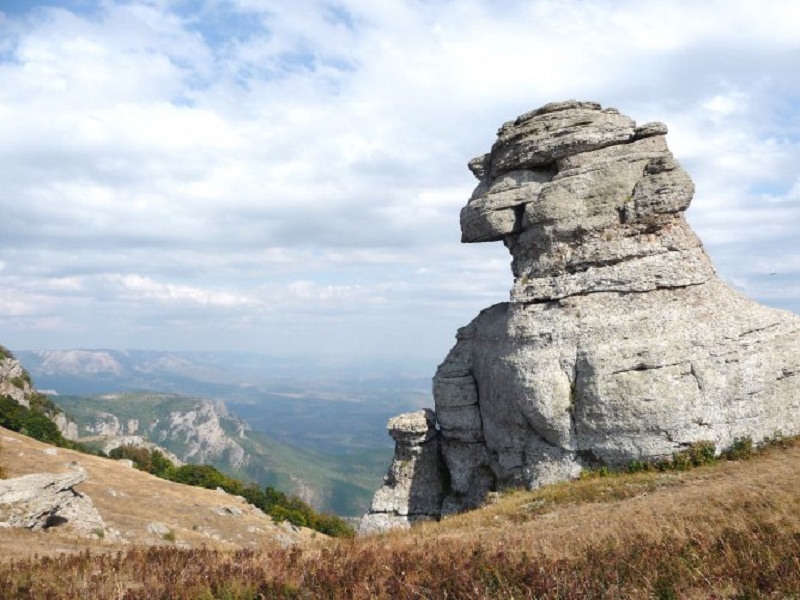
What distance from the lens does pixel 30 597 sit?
866 cm

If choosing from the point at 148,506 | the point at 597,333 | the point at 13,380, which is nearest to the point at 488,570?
the point at 597,333

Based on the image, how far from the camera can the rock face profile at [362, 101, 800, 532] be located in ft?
92.2

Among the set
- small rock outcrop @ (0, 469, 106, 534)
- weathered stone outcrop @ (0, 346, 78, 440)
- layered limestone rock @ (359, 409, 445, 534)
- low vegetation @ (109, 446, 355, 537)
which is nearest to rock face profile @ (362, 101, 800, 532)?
layered limestone rock @ (359, 409, 445, 534)

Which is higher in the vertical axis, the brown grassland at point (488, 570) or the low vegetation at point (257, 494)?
the brown grassland at point (488, 570)

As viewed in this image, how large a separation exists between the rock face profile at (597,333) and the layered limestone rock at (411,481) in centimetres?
64

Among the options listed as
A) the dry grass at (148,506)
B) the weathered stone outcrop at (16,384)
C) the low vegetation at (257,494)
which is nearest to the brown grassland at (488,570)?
the dry grass at (148,506)

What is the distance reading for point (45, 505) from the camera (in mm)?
25984

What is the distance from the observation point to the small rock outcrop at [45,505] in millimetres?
24125

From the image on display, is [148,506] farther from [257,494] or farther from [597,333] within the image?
[257,494]

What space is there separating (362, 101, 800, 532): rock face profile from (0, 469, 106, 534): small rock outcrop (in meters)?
18.1

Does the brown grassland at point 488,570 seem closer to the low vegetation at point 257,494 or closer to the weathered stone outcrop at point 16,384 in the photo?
the low vegetation at point 257,494

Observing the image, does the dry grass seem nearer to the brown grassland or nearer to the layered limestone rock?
the layered limestone rock

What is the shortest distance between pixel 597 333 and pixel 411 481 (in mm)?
16641

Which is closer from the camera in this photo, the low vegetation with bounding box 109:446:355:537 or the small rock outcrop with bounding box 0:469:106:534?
the small rock outcrop with bounding box 0:469:106:534
